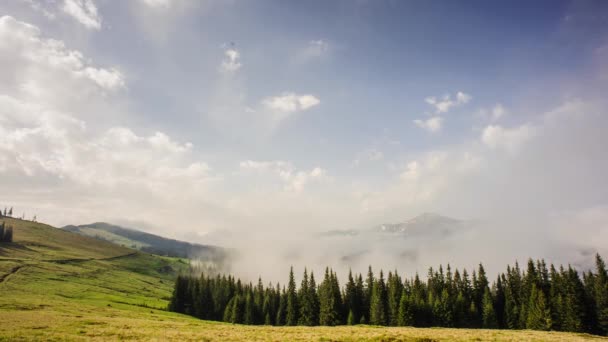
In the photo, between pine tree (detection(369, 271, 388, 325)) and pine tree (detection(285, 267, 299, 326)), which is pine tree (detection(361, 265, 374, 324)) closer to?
pine tree (detection(369, 271, 388, 325))

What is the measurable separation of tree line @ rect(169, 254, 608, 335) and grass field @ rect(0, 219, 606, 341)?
30.9m

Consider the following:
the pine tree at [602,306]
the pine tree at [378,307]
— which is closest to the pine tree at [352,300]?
the pine tree at [378,307]

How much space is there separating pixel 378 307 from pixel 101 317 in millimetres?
68211

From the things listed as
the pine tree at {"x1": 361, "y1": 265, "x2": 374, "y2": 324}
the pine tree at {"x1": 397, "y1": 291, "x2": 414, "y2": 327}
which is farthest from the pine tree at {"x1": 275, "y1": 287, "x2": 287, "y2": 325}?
the pine tree at {"x1": 397, "y1": 291, "x2": 414, "y2": 327}

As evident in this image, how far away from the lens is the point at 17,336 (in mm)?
29953

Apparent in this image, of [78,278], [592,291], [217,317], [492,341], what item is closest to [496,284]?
[592,291]

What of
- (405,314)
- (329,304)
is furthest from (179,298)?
(405,314)

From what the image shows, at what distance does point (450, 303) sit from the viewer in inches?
3546

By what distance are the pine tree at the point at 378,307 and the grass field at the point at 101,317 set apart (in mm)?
37799

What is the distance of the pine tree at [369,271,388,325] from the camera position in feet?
294

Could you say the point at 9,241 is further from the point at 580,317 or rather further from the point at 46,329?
the point at 580,317

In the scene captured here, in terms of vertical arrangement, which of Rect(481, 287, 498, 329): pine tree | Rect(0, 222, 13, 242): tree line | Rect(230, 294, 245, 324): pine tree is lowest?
Rect(230, 294, 245, 324): pine tree

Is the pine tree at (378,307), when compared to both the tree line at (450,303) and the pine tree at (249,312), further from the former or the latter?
the pine tree at (249,312)

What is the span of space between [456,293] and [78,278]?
155113mm
